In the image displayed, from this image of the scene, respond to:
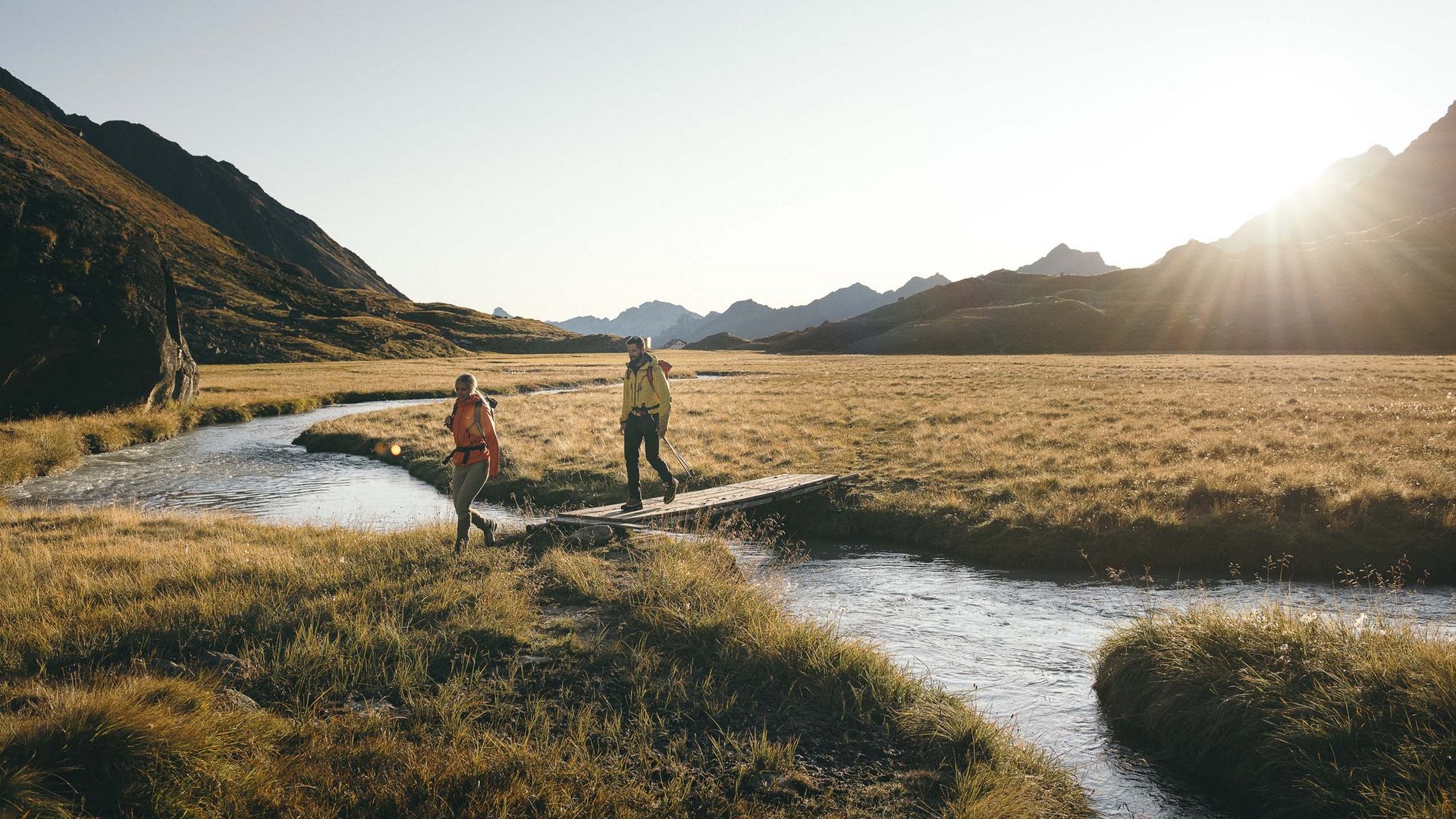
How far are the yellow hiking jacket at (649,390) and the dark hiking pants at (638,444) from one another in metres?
0.14

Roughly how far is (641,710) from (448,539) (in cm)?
681

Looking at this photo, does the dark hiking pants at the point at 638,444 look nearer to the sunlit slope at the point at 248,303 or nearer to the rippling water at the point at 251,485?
the rippling water at the point at 251,485

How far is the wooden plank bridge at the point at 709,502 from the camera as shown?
13.4 meters

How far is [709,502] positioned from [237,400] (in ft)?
122

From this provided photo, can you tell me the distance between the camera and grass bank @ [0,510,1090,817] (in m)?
4.96

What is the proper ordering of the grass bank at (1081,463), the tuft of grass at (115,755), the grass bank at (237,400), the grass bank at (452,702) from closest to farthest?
1. the tuft of grass at (115,755)
2. the grass bank at (452,702)
3. the grass bank at (1081,463)
4. the grass bank at (237,400)

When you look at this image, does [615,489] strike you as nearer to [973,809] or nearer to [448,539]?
[448,539]

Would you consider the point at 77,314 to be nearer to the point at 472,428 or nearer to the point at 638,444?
the point at 472,428

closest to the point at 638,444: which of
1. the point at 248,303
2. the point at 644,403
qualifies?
the point at 644,403

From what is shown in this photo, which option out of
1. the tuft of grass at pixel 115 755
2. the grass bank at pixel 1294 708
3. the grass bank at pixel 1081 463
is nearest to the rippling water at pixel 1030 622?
the grass bank at pixel 1294 708

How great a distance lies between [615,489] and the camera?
1989 centimetres

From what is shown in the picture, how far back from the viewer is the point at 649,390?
1309 centimetres

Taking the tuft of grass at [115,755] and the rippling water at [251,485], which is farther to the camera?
the rippling water at [251,485]

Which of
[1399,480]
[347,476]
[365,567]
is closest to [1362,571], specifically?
[1399,480]
